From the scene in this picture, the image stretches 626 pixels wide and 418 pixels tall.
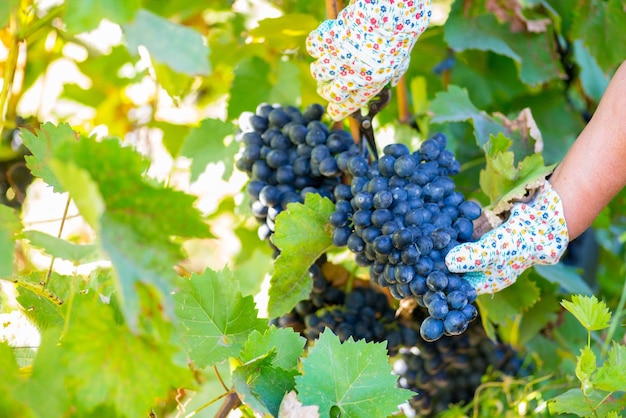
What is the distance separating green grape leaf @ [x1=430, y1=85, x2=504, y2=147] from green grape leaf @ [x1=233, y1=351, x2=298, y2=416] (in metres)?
0.50

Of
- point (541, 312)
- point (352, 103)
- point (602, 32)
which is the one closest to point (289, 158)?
point (352, 103)

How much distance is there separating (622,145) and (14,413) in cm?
71

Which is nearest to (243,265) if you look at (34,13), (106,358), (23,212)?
(23,212)

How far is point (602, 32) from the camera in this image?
1.16 meters

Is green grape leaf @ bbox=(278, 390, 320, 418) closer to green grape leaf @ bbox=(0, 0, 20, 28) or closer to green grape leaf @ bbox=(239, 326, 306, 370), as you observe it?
green grape leaf @ bbox=(239, 326, 306, 370)

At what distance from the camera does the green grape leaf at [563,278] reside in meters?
1.04

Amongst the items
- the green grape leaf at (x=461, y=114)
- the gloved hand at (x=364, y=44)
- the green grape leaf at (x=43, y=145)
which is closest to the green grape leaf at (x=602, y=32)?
the green grape leaf at (x=461, y=114)

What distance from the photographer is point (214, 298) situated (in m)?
0.74

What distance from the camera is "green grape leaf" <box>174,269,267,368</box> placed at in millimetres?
713

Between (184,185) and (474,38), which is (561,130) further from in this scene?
(184,185)

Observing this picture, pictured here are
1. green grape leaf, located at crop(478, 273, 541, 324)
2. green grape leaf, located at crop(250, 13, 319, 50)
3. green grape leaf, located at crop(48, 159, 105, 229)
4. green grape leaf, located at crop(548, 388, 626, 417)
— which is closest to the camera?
green grape leaf, located at crop(48, 159, 105, 229)

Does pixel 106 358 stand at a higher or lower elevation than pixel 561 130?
higher

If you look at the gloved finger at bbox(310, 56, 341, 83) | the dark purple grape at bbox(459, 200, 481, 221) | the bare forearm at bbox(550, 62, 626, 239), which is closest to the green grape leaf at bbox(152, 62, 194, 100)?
the gloved finger at bbox(310, 56, 341, 83)

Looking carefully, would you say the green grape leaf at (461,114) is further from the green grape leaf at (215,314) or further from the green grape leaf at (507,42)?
the green grape leaf at (215,314)
